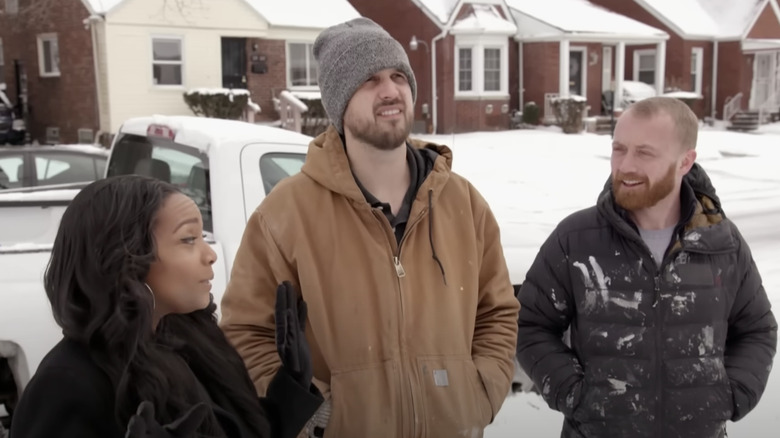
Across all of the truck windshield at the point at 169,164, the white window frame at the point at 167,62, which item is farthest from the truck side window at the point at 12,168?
the white window frame at the point at 167,62

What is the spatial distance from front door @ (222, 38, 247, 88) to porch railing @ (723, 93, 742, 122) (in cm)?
1896

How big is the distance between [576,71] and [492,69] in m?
3.67

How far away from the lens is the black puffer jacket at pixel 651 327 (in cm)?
277

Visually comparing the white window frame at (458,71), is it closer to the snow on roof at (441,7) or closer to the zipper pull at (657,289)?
the snow on roof at (441,7)

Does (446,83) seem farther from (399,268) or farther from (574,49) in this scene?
(399,268)

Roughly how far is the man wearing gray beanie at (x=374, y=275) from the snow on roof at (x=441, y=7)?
2404 cm

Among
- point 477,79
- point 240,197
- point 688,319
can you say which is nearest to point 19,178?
point 240,197

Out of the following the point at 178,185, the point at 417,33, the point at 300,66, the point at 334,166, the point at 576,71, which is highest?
the point at 417,33

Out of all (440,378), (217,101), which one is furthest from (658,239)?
(217,101)

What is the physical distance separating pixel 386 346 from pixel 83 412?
1.00 m

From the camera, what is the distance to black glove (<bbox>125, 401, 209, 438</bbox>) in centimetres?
162

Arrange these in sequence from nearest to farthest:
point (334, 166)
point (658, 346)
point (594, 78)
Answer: point (334, 166) → point (658, 346) → point (594, 78)

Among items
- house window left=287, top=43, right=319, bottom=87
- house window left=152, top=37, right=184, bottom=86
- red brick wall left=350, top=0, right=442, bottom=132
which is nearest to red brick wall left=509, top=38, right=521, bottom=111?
red brick wall left=350, top=0, right=442, bottom=132

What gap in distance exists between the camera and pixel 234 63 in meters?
23.6
